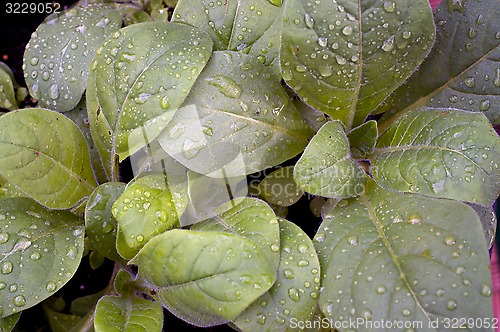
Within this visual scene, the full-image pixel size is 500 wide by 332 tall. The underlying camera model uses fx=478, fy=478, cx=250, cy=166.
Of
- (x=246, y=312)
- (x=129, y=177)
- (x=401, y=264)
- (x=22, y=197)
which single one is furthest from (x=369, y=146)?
(x=22, y=197)

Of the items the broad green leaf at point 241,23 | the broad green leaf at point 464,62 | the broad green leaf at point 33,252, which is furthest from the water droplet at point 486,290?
the broad green leaf at point 33,252

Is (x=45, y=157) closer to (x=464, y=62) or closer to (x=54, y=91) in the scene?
(x=54, y=91)

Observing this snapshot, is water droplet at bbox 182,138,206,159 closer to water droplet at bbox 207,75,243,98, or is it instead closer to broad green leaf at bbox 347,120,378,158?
water droplet at bbox 207,75,243,98

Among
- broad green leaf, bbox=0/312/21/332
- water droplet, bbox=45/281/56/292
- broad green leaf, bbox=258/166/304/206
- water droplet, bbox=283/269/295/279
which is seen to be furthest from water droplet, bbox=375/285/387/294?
broad green leaf, bbox=0/312/21/332

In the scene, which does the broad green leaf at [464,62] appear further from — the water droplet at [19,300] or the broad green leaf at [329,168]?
the water droplet at [19,300]

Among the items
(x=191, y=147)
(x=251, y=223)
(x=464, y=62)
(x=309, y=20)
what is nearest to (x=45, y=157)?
(x=191, y=147)

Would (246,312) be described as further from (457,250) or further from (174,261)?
(457,250)
